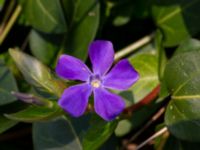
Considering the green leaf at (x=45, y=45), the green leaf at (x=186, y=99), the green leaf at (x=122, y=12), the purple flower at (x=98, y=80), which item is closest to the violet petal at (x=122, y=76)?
the purple flower at (x=98, y=80)

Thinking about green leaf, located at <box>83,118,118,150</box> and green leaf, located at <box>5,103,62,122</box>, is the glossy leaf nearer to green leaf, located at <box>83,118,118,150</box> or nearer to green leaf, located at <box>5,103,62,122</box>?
green leaf, located at <box>83,118,118,150</box>

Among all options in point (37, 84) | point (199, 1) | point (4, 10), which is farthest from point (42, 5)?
point (199, 1)

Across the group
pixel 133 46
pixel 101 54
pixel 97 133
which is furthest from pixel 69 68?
pixel 133 46

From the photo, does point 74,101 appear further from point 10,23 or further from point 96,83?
point 10,23

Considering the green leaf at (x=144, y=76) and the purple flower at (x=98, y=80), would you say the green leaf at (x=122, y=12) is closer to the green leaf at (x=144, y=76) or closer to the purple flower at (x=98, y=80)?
the green leaf at (x=144, y=76)

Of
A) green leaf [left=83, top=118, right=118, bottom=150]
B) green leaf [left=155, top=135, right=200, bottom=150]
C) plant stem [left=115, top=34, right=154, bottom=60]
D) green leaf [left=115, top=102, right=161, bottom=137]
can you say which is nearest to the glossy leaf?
green leaf [left=155, top=135, right=200, bottom=150]

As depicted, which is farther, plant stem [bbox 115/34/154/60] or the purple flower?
plant stem [bbox 115/34/154/60]
